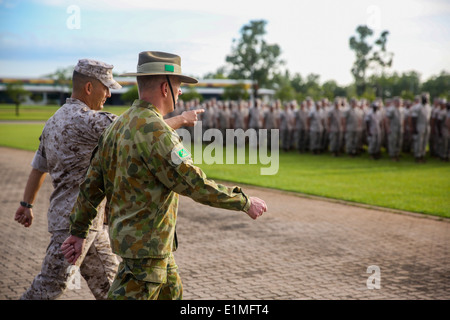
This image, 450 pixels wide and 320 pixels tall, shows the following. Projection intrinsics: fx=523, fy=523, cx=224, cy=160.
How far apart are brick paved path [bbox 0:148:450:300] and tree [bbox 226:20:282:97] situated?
65.6 metres

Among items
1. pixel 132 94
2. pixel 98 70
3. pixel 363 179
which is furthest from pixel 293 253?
pixel 132 94

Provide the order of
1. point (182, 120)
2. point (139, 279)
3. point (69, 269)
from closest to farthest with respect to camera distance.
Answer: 1. point (139, 279)
2. point (182, 120)
3. point (69, 269)

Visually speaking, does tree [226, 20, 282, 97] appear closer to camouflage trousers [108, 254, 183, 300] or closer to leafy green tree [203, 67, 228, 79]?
leafy green tree [203, 67, 228, 79]

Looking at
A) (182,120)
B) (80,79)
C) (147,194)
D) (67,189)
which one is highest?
(80,79)

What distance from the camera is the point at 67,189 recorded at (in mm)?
3912

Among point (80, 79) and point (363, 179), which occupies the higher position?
point (80, 79)

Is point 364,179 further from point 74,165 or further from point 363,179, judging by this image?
point 74,165

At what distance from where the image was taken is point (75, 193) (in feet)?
12.8

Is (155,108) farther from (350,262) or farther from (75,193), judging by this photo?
(350,262)

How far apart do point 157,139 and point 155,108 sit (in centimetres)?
25

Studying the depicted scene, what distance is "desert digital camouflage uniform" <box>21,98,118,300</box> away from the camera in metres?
3.80

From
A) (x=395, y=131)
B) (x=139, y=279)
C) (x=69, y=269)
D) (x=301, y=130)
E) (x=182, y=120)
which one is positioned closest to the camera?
(x=139, y=279)

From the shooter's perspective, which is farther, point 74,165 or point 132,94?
point 132,94

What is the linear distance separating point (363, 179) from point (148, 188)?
11.9 metres
